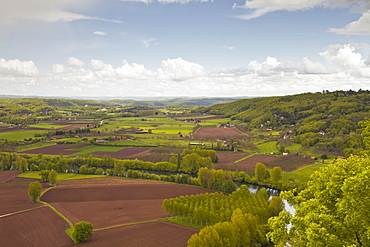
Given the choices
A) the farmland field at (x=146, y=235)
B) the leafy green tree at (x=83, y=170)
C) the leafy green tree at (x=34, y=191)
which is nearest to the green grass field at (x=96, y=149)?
the leafy green tree at (x=83, y=170)

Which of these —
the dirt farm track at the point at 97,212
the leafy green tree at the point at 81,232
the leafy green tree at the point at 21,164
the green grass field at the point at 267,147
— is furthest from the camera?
the green grass field at the point at 267,147

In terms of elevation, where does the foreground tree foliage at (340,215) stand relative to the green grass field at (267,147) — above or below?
above

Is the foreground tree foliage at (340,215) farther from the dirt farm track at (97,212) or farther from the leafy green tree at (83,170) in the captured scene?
the leafy green tree at (83,170)

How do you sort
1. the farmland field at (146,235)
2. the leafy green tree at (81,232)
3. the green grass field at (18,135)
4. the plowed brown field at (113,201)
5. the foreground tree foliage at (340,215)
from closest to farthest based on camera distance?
the foreground tree foliage at (340,215) → the farmland field at (146,235) → the leafy green tree at (81,232) → the plowed brown field at (113,201) → the green grass field at (18,135)

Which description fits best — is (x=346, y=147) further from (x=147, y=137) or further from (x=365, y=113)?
(x=147, y=137)

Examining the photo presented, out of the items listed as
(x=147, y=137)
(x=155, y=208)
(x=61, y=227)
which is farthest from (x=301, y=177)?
(x=147, y=137)

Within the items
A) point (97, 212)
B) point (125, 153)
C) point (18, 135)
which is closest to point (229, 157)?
point (125, 153)

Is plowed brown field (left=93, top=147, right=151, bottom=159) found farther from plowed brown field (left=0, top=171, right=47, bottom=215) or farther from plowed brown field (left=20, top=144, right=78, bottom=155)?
plowed brown field (left=0, top=171, right=47, bottom=215)
